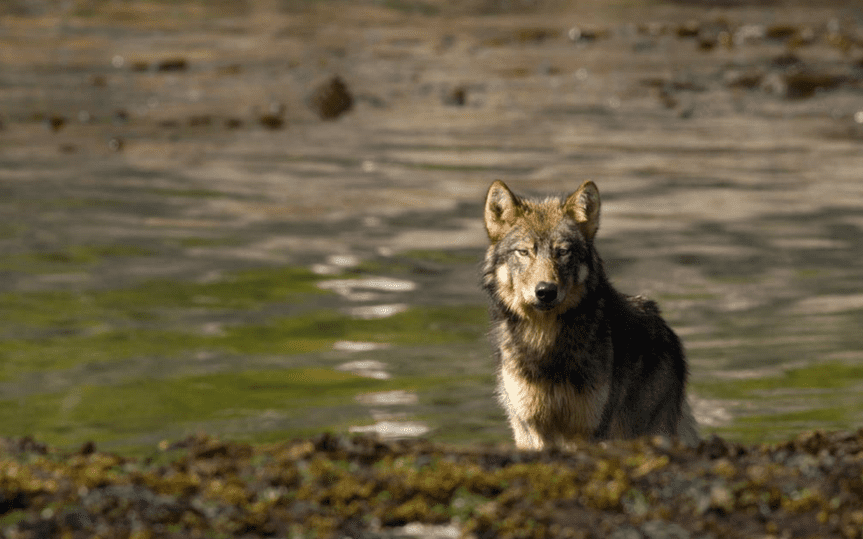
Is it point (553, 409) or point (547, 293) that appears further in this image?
point (553, 409)

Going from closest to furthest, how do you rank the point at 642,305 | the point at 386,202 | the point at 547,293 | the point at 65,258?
the point at 547,293 < the point at 642,305 < the point at 65,258 < the point at 386,202

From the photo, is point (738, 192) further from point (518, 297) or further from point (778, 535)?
point (778, 535)

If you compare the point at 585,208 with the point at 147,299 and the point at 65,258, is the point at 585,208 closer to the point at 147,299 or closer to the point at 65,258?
the point at 147,299

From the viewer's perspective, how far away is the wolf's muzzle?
9070 mm

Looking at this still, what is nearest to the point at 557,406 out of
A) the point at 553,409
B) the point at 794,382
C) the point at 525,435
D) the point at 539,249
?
the point at 553,409

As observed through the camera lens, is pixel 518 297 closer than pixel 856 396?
Yes

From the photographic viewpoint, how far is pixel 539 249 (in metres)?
9.32

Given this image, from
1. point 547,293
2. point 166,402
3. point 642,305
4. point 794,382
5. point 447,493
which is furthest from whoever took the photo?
point 794,382

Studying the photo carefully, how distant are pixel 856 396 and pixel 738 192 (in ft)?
34.5

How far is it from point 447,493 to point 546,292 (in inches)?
82.4

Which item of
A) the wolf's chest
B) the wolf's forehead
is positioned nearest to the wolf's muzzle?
the wolf's forehead

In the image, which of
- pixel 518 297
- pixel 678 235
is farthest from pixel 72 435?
pixel 678 235

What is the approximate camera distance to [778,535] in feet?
23.0

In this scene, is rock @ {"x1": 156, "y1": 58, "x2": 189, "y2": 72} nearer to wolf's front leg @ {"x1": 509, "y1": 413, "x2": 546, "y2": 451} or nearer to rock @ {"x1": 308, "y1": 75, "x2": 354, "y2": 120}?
rock @ {"x1": 308, "y1": 75, "x2": 354, "y2": 120}
